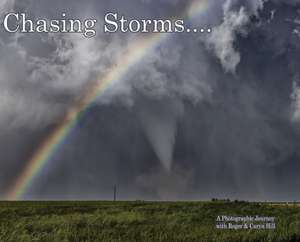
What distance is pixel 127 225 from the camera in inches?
755

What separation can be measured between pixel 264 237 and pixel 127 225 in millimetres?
5636

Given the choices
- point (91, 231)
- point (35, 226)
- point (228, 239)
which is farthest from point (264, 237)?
point (35, 226)

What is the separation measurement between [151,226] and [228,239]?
3.86 meters

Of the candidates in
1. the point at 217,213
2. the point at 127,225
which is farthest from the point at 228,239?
the point at 217,213

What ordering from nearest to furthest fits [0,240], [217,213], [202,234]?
[0,240] → [202,234] → [217,213]

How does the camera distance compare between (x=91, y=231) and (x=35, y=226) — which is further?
(x=35, y=226)

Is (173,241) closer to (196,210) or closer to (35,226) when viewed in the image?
(35,226)

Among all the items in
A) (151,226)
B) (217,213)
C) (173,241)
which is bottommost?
(173,241)

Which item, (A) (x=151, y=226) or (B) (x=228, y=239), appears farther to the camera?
(A) (x=151, y=226)

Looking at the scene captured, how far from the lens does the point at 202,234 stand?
16922mm

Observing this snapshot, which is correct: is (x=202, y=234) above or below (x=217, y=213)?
below

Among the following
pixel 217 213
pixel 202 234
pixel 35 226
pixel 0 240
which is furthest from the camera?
pixel 217 213

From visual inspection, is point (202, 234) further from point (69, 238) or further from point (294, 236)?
point (69, 238)

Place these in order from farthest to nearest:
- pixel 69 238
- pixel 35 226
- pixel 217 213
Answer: pixel 217 213
pixel 35 226
pixel 69 238
